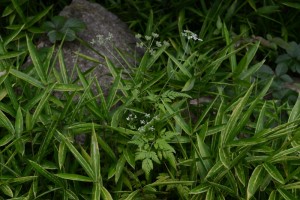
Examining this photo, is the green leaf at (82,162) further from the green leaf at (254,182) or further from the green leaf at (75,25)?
the green leaf at (75,25)

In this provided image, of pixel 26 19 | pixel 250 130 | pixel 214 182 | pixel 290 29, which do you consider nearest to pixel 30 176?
pixel 214 182

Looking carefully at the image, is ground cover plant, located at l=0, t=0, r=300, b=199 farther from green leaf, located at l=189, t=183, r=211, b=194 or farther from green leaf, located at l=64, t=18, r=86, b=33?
green leaf, located at l=64, t=18, r=86, b=33

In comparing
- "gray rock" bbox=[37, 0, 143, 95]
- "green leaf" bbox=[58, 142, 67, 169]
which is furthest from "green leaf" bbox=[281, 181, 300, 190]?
"gray rock" bbox=[37, 0, 143, 95]

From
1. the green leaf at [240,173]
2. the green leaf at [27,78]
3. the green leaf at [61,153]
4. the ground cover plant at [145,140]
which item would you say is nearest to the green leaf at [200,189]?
the ground cover plant at [145,140]

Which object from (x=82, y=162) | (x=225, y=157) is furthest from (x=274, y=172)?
(x=82, y=162)

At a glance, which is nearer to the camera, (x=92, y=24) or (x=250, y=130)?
(x=250, y=130)

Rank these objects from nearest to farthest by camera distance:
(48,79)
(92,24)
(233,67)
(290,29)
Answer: (48,79) → (233,67) → (92,24) → (290,29)

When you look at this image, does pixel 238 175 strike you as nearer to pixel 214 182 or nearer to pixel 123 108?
pixel 214 182
